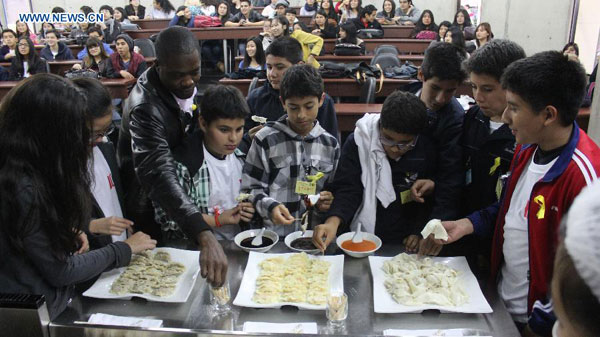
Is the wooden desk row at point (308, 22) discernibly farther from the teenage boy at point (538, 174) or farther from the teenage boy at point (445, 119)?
the teenage boy at point (538, 174)

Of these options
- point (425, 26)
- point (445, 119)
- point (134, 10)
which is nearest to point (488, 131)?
point (445, 119)

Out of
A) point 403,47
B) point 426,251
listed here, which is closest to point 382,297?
point 426,251

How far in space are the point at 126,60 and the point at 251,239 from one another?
19.8 ft

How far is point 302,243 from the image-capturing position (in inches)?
67.7

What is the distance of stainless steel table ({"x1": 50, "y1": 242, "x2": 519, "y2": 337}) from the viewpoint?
123 centimetres

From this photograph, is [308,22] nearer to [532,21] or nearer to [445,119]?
[532,21]

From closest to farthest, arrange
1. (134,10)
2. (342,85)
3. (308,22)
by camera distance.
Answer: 1. (342,85)
2. (308,22)
3. (134,10)

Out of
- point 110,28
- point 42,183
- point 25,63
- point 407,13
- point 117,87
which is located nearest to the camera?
point 42,183

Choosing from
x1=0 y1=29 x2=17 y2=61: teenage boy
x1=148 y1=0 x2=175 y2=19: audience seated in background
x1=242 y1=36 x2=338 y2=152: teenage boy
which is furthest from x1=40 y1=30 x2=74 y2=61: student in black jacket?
x1=242 y1=36 x2=338 y2=152: teenage boy

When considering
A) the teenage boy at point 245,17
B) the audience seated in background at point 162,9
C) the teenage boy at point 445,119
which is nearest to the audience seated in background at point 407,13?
the teenage boy at point 245,17

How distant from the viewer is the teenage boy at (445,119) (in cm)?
188

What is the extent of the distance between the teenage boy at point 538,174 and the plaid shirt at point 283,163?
749 mm

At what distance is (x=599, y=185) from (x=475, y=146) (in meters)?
1.35

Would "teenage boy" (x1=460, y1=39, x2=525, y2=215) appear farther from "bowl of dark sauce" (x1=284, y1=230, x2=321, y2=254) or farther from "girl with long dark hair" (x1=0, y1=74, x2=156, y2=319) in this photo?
"girl with long dark hair" (x1=0, y1=74, x2=156, y2=319)
